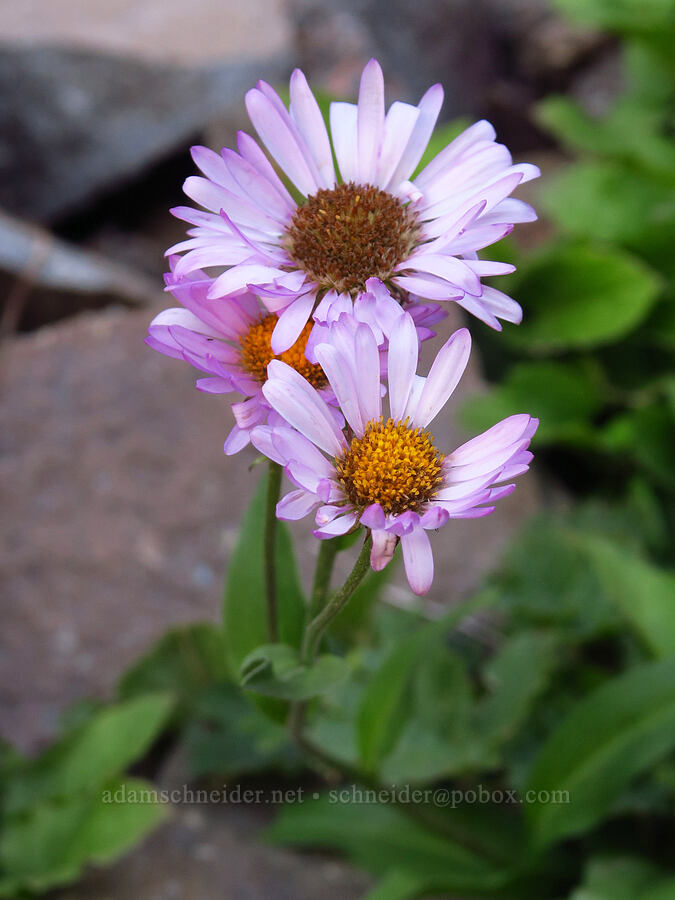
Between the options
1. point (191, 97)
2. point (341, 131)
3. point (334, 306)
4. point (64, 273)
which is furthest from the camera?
point (191, 97)

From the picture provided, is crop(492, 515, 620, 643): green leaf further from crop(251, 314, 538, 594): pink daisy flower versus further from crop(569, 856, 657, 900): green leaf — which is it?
crop(251, 314, 538, 594): pink daisy flower

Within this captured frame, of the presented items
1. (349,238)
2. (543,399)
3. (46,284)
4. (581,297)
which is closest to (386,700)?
(349,238)

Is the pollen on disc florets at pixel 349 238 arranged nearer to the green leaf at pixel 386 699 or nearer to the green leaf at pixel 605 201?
the green leaf at pixel 386 699

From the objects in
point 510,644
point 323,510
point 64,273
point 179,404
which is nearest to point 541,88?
point 64,273

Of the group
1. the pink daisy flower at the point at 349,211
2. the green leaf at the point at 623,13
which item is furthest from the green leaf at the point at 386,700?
the green leaf at the point at 623,13

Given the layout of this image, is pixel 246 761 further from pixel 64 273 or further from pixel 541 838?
pixel 64 273

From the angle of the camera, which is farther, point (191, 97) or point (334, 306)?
point (191, 97)

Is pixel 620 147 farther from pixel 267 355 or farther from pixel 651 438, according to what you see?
pixel 267 355
